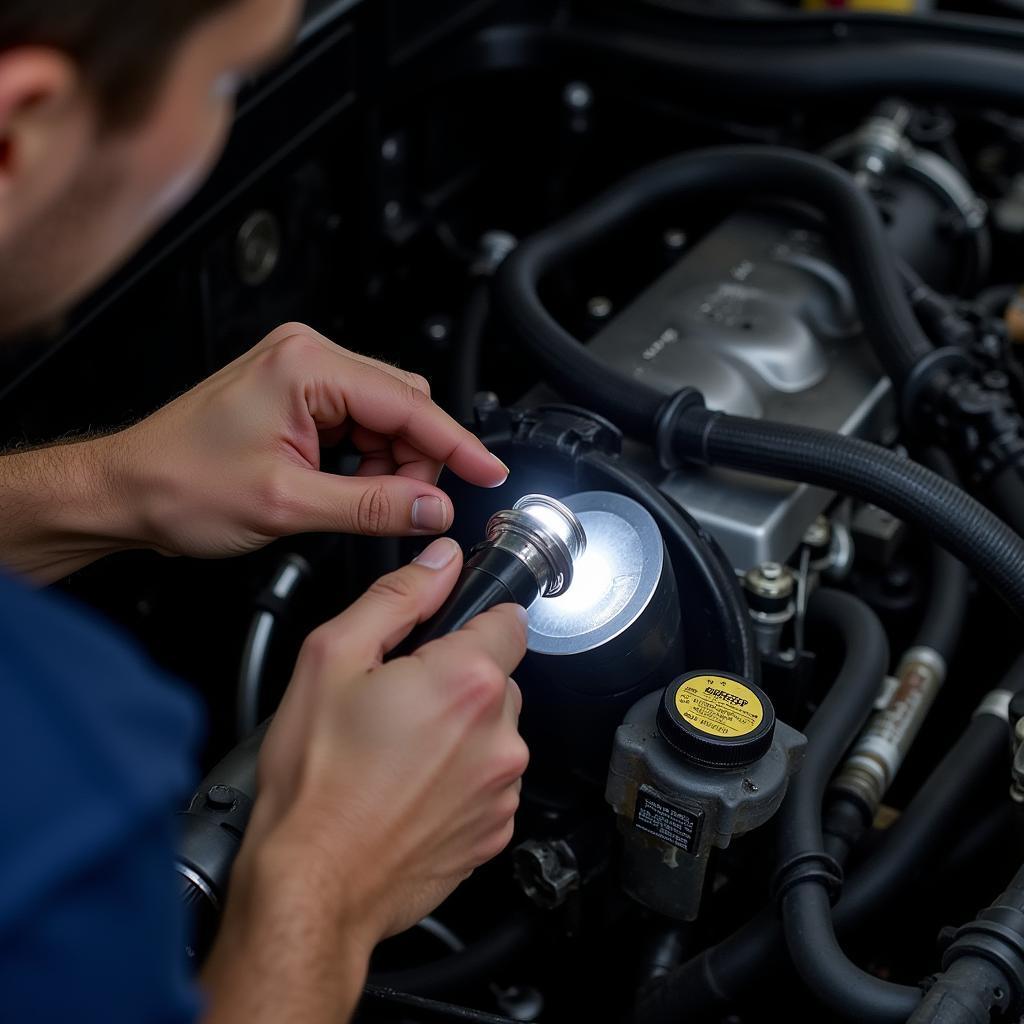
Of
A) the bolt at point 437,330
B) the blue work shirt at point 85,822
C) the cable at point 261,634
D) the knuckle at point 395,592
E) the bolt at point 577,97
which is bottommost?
the cable at point 261,634

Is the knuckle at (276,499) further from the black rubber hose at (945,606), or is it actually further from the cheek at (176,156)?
the black rubber hose at (945,606)

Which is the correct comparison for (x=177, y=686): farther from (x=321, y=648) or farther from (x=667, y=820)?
(x=667, y=820)

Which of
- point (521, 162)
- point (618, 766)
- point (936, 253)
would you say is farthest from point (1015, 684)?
point (521, 162)

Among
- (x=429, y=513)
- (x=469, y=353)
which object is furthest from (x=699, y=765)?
(x=469, y=353)

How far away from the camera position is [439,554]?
83 centimetres

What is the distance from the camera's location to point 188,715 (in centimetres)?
51

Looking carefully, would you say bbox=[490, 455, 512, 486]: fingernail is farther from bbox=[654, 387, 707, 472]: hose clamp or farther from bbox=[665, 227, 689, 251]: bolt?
bbox=[665, 227, 689, 251]: bolt

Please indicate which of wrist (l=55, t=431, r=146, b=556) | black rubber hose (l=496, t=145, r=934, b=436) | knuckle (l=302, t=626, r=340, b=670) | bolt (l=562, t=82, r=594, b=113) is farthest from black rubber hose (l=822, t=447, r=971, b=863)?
bolt (l=562, t=82, r=594, b=113)

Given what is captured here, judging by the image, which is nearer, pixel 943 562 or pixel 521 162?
pixel 943 562

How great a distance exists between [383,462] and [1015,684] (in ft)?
1.79

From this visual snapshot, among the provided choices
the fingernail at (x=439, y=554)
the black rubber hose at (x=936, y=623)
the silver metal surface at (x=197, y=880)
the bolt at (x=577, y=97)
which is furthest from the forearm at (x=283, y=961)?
the bolt at (x=577, y=97)

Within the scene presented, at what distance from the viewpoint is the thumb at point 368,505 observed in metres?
0.92

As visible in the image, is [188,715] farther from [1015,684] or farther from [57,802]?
[1015,684]

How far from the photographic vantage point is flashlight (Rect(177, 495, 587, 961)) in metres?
0.79
